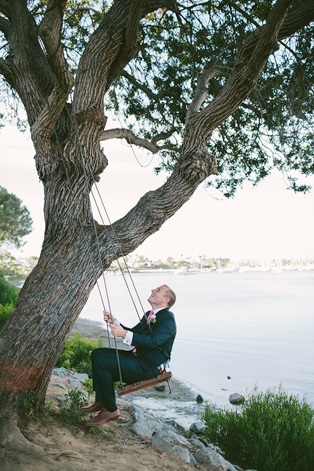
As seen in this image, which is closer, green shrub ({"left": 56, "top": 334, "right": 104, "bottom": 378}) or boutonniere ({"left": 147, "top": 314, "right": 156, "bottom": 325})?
boutonniere ({"left": 147, "top": 314, "right": 156, "bottom": 325})

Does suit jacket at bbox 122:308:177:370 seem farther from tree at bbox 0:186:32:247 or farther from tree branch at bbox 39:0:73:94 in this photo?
tree at bbox 0:186:32:247

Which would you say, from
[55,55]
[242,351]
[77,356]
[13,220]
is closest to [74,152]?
[55,55]

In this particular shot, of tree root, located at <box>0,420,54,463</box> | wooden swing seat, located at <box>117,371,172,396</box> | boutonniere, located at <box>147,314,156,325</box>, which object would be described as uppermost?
boutonniere, located at <box>147,314,156,325</box>

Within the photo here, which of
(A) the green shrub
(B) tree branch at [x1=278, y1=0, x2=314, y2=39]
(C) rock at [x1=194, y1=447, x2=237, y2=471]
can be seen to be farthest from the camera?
(A) the green shrub

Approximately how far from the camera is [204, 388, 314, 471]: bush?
470 cm

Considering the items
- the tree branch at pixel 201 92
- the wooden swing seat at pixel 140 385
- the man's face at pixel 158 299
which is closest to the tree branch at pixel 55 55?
the tree branch at pixel 201 92

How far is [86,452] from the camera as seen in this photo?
3.95 m

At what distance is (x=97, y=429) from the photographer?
175 inches

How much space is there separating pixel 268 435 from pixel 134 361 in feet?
5.69

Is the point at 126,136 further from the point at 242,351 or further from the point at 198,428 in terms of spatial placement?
the point at 242,351

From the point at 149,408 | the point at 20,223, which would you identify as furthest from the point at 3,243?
the point at 149,408

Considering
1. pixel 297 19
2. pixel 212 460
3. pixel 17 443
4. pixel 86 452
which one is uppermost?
pixel 297 19

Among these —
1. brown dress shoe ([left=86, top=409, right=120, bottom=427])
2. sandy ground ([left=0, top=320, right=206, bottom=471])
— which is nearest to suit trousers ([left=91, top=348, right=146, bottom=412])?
brown dress shoe ([left=86, top=409, right=120, bottom=427])

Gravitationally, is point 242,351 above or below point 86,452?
below
